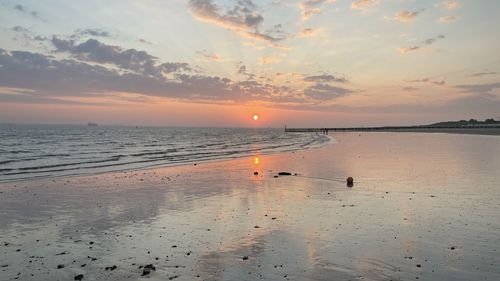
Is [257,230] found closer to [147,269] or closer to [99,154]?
[147,269]

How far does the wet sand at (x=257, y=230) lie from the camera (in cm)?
792

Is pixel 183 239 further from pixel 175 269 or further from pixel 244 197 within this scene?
pixel 244 197

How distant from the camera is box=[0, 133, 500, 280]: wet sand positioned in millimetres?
7922

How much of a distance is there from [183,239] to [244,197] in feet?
20.9

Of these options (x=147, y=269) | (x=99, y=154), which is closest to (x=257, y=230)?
(x=147, y=269)

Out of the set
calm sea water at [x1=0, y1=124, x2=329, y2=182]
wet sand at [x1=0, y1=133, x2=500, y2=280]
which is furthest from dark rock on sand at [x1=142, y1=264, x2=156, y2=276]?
calm sea water at [x1=0, y1=124, x2=329, y2=182]

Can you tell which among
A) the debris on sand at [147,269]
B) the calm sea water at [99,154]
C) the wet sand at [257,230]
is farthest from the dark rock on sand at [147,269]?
the calm sea water at [99,154]

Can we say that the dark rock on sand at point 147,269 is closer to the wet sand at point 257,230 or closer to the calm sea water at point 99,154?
the wet sand at point 257,230

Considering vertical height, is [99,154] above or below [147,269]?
below

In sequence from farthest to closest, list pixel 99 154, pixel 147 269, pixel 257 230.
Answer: pixel 99 154, pixel 257 230, pixel 147 269

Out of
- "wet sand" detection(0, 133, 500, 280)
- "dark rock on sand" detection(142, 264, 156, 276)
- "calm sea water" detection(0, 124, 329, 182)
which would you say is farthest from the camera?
"calm sea water" detection(0, 124, 329, 182)

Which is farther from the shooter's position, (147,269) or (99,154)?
(99,154)

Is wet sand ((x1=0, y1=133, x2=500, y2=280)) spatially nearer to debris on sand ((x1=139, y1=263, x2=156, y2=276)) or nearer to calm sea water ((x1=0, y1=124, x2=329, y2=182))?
debris on sand ((x1=139, y1=263, x2=156, y2=276))

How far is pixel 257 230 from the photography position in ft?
35.6
